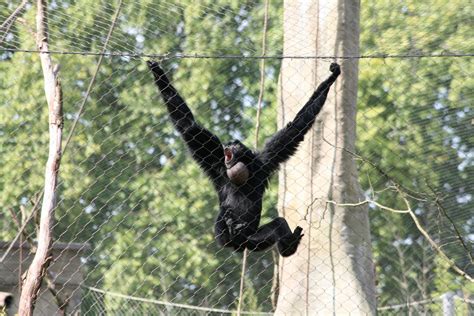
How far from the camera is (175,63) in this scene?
450 inches

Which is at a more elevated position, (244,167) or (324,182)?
(244,167)

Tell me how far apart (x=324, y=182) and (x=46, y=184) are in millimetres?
2268

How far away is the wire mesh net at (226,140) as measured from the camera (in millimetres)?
6676

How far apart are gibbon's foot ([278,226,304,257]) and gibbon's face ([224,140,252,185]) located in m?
0.53

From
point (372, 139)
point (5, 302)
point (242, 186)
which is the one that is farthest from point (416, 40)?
point (5, 302)

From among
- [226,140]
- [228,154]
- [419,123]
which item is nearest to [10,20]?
[228,154]

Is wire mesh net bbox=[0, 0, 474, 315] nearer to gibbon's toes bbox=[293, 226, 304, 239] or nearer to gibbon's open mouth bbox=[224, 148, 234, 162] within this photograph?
gibbon's toes bbox=[293, 226, 304, 239]

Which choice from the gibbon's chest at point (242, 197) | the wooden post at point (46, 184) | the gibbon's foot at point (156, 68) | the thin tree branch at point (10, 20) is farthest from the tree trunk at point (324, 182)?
the thin tree branch at point (10, 20)

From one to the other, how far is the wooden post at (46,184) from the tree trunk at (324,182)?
1889 mm

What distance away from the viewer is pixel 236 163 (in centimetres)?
583

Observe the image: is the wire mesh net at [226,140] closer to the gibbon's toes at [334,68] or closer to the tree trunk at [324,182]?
the tree trunk at [324,182]

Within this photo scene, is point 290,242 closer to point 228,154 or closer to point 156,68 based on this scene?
point 228,154

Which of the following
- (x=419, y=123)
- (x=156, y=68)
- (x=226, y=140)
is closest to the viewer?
(x=156, y=68)

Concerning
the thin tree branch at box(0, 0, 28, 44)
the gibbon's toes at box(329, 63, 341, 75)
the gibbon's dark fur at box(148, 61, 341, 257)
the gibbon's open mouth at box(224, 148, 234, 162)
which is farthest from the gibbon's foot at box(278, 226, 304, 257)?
the thin tree branch at box(0, 0, 28, 44)
